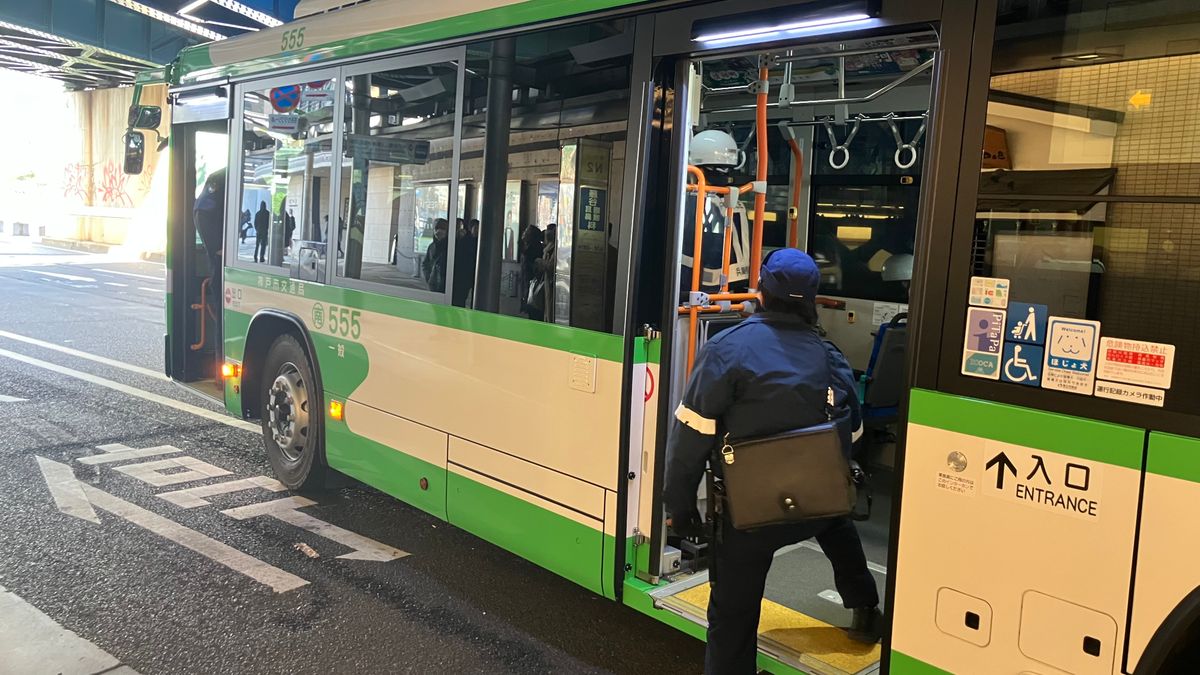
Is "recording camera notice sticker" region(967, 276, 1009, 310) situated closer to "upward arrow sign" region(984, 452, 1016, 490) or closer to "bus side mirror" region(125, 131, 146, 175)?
"upward arrow sign" region(984, 452, 1016, 490)

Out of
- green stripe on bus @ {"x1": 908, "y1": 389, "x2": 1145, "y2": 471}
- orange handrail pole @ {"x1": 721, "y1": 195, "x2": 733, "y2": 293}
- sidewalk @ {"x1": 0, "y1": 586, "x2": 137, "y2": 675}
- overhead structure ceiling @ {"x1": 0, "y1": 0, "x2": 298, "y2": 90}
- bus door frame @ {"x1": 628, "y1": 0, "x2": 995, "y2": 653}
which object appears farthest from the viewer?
overhead structure ceiling @ {"x1": 0, "y1": 0, "x2": 298, "y2": 90}

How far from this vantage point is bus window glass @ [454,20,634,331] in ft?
12.6

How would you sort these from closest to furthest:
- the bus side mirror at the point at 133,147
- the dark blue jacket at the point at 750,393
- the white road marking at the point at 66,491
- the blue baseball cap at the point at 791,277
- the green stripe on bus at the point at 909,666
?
the green stripe on bus at the point at 909,666, the dark blue jacket at the point at 750,393, the blue baseball cap at the point at 791,277, the white road marking at the point at 66,491, the bus side mirror at the point at 133,147

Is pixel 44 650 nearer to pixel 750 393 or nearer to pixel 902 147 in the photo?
pixel 750 393

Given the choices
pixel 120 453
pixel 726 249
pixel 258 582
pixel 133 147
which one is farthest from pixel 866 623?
pixel 133 147

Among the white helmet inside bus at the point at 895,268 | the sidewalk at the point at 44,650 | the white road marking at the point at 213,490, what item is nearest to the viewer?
the sidewalk at the point at 44,650

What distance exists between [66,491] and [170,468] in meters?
0.76

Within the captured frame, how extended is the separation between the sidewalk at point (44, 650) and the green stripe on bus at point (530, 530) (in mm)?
1646

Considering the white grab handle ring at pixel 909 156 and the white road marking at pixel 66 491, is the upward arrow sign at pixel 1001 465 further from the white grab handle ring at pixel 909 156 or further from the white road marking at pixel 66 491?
the white road marking at pixel 66 491

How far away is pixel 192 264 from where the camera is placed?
25.9ft

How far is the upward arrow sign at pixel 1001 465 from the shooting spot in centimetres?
262

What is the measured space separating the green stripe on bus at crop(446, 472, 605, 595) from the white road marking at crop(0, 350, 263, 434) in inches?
147

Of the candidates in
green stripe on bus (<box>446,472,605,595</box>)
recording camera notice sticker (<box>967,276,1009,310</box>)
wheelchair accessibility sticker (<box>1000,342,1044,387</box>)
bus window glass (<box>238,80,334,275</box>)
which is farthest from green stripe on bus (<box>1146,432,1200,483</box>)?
bus window glass (<box>238,80,334,275</box>)

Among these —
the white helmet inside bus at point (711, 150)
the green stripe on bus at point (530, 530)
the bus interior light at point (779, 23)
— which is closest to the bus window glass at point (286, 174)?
the green stripe on bus at point (530, 530)
